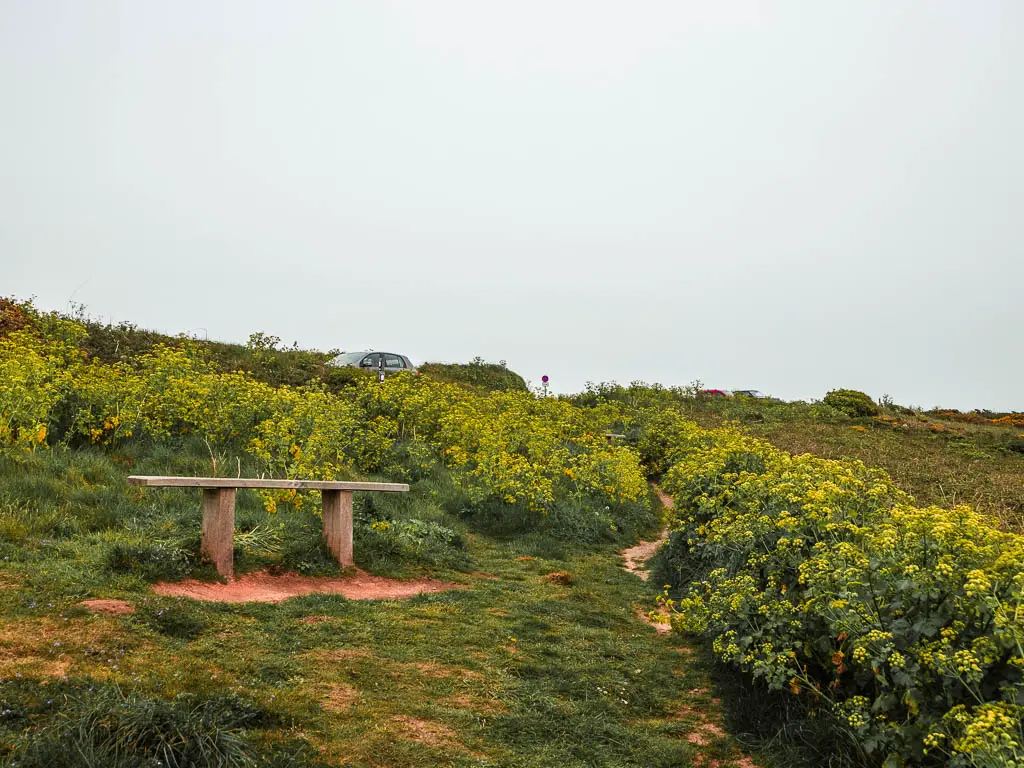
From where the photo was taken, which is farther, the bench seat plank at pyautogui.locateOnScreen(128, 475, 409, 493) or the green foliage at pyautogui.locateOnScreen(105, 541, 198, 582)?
the bench seat plank at pyautogui.locateOnScreen(128, 475, 409, 493)

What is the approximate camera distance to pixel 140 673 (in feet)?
13.2

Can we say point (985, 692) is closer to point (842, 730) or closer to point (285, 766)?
point (842, 730)

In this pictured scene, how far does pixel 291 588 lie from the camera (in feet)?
22.2

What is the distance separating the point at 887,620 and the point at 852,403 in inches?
1129

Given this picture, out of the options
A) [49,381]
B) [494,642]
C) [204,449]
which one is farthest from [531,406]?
[494,642]

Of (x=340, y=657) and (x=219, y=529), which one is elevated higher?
(x=219, y=529)

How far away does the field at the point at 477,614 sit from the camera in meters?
3.33

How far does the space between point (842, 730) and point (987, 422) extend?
1259 inches

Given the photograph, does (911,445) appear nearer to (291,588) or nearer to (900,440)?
(900,440)

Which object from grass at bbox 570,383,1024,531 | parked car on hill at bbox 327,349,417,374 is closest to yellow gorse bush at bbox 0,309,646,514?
grass at bbox 570,383,1024,531

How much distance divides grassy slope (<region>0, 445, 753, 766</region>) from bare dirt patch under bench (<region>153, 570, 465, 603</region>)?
20cm

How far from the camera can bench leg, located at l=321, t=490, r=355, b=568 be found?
24.8 feet

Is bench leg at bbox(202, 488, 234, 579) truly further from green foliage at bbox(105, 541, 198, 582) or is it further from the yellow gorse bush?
the yellow gorse bush

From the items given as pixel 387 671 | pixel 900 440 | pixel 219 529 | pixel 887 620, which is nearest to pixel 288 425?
pixel 219 529
